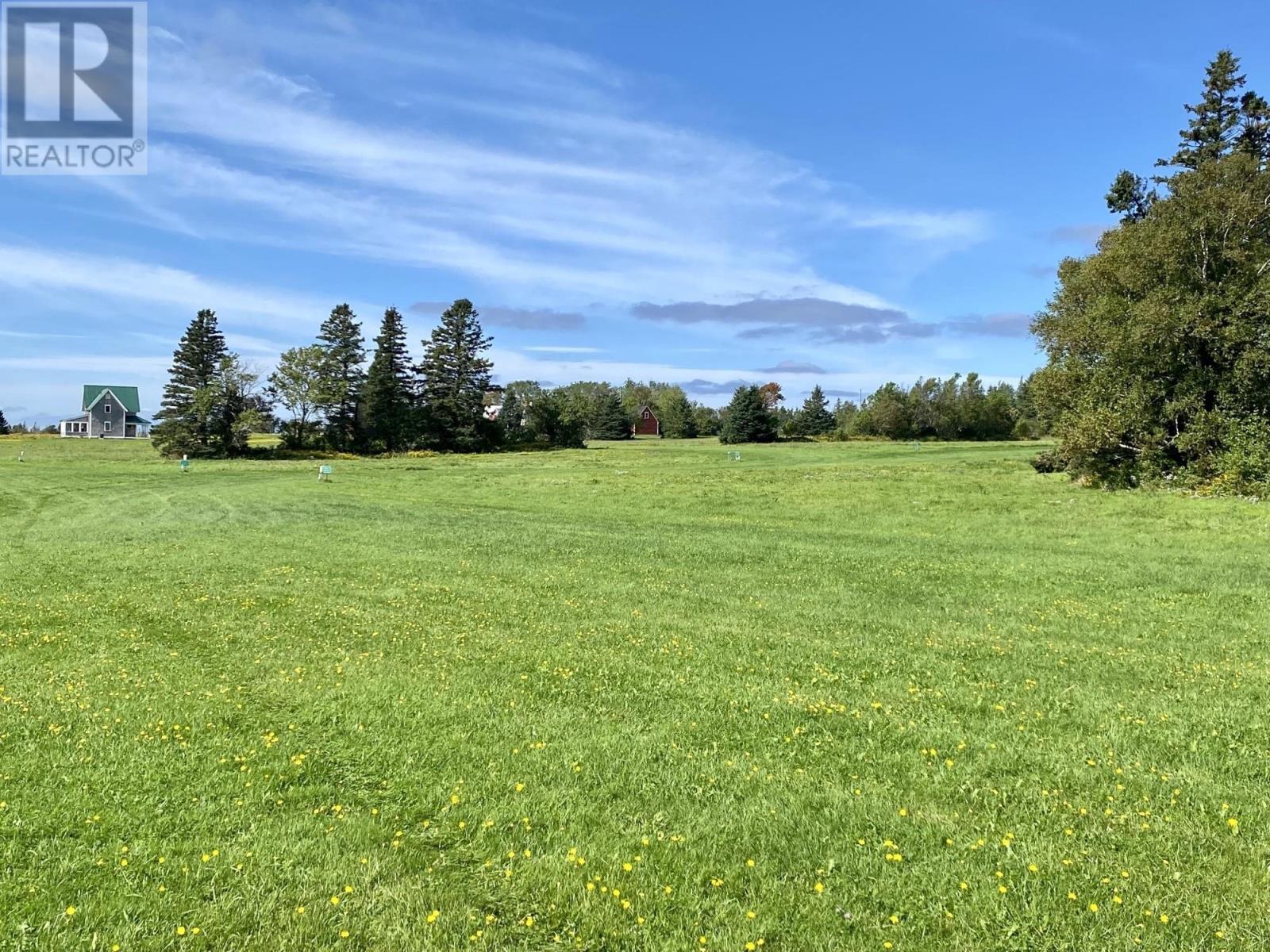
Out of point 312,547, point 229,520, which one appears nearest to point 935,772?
point 312,547

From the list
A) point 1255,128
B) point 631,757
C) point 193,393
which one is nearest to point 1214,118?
point 1255,128

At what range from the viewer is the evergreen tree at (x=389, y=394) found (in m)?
72.1

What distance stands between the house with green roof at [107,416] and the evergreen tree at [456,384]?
4165 cm

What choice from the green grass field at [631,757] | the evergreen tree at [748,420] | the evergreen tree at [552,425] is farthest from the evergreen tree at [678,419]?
the green grass field at [631,757]

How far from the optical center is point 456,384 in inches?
2960

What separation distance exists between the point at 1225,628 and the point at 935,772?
8030 millimetres

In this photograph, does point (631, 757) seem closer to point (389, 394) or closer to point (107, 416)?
point (389, 394)

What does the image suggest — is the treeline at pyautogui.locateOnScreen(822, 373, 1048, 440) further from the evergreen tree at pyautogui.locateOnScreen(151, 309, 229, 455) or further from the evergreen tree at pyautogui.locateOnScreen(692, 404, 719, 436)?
the evergreen tree at pyautogui.locateOnScreen(151, 309, 229, 455)

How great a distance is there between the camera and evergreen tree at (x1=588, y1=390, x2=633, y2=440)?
112m

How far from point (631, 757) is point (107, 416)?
106456mm

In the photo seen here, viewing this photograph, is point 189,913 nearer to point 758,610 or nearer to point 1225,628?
point 758,610

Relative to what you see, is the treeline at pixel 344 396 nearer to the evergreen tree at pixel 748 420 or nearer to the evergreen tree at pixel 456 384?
the evergreen tree at pixel 456 384

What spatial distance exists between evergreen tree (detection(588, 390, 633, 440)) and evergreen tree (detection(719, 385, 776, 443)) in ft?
78.5

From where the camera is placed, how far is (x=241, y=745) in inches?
252
